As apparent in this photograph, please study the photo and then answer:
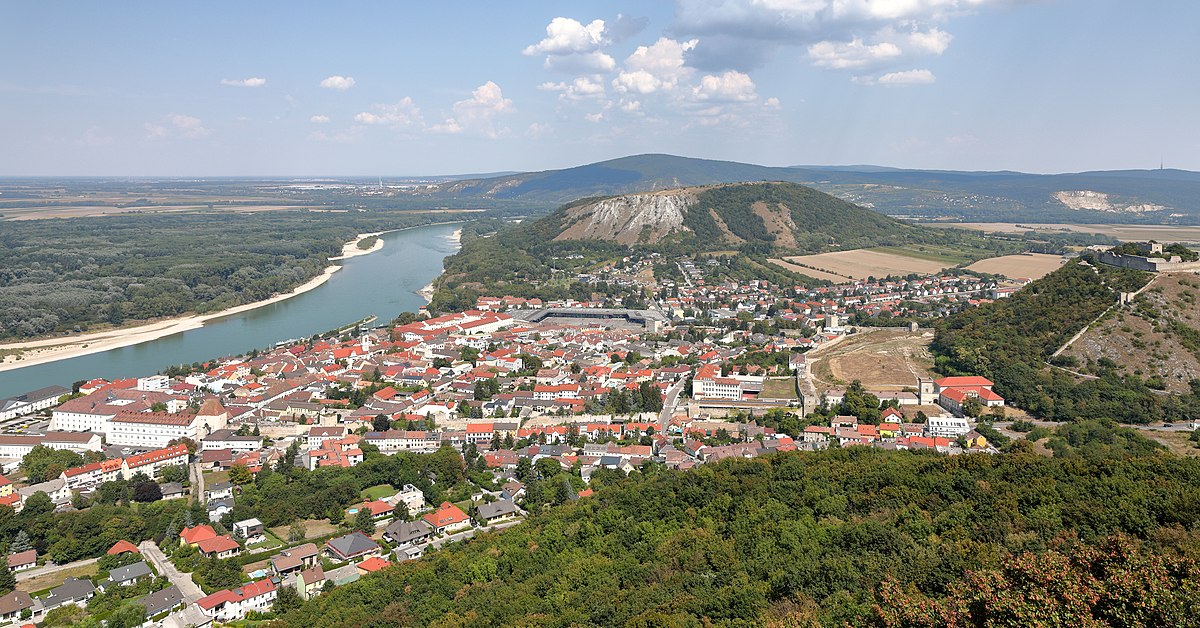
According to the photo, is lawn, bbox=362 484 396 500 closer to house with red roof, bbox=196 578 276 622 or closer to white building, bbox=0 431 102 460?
house with red roof, bbox=196 578 276 622

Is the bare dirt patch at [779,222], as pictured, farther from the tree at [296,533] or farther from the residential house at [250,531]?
the residential house at [250,531]

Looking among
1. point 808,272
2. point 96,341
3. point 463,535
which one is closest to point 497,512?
point 463,535

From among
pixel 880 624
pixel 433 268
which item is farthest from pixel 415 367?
pixel 433 268

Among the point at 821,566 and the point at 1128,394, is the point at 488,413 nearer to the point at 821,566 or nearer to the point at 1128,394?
the point at 821,566

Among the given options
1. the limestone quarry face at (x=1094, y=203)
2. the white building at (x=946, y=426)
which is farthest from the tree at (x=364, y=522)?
the limestone quarry face at (x=1094, y=203)

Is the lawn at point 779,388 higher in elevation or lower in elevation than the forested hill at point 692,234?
lower

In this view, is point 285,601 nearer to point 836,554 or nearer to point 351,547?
point 351,547
